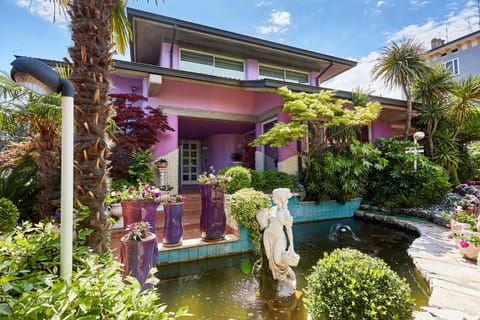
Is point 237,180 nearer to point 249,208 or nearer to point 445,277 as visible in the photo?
point 249,208

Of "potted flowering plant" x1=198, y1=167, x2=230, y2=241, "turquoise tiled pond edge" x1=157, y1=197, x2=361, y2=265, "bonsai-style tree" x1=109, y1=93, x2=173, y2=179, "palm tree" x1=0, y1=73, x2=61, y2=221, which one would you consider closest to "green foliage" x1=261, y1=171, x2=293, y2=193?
"turquoise tiled pond edge" x1=157, y1=197, x2=361, y2=265

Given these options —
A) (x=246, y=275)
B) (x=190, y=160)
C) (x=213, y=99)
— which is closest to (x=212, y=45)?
(x=213, y=99)

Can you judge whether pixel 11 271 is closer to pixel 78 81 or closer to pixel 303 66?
pixel 78 81

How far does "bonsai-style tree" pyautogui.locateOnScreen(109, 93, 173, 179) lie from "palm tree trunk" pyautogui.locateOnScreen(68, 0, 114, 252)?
4.82 meters

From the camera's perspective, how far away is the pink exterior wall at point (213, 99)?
8156mm

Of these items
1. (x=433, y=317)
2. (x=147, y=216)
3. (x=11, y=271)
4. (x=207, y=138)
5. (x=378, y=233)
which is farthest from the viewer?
(x=207, y=138)

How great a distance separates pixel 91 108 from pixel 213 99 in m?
7.19

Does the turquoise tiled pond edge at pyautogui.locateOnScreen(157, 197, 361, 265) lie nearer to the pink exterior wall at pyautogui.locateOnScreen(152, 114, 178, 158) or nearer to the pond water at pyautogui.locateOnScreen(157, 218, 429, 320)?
the pond water at pyautogui.locateOnScreen(157, 218, 429, 320)

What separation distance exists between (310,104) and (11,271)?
23.7 ft

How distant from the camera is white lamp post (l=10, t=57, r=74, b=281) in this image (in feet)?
3.82

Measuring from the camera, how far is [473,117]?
9.84 meters

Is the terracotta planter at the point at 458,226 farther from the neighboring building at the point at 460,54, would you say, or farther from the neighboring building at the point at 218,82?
the neighboring building at the point at 460,54

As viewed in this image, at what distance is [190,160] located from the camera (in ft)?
45.5

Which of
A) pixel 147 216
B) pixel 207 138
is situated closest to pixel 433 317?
pixel 147 216
